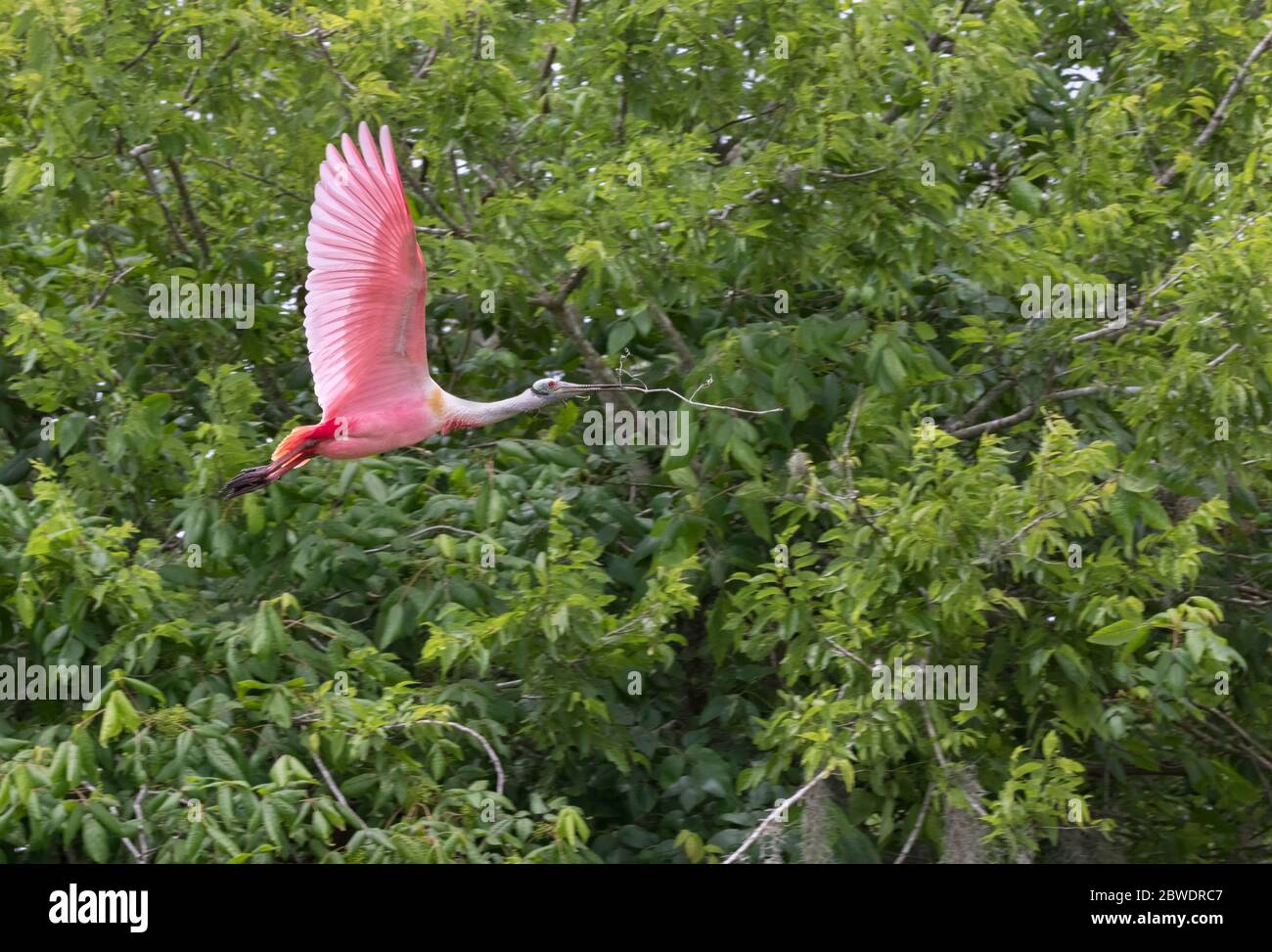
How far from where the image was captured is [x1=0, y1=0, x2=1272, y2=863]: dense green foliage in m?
5.27

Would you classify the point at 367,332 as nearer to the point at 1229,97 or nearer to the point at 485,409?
the point at 485,409

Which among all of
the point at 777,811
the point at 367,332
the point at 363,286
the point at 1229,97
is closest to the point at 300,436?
the point at 367,332

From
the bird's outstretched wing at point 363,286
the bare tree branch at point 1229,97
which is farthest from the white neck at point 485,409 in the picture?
the bare tree branch at point 1229,97

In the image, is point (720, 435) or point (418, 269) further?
point (720, 435)

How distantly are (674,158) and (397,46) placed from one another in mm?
999

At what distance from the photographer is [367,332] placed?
4734mm

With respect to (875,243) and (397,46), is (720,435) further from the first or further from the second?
(397,46)

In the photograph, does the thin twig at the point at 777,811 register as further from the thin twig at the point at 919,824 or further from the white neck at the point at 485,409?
the white neck at the point at 485,409

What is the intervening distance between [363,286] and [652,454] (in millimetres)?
2255

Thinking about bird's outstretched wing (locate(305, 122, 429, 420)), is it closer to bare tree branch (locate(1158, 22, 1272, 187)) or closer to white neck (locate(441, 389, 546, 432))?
white neck (locate(441, 389, 546, 432))

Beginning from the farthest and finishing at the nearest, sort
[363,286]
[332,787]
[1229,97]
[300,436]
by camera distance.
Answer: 1. [1229,97]
2. [332,787]
3. [300,436]
4. [363,286]

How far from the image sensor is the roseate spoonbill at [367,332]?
4.57 metres
